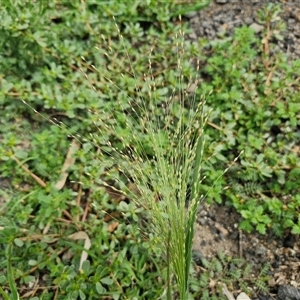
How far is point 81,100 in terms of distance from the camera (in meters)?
2.51

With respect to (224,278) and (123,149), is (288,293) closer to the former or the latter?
(224,278)

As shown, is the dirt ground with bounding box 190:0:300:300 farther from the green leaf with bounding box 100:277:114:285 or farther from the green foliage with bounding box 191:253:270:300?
the green leaf with bounding box 100:277:114:285

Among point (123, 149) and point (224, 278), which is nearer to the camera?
point (224, 278)

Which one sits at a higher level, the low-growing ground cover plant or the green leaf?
the low-growing ground cover plant

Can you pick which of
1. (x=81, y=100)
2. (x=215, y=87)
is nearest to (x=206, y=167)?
(x=215, y=87)

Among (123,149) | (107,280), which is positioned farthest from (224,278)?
(123,149)

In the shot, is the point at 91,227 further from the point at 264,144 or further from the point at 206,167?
the point at 264,144

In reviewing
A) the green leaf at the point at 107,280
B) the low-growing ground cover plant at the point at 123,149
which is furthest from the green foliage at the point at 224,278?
the green leaf at the point at 107,280

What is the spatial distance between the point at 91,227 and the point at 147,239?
0.29 m

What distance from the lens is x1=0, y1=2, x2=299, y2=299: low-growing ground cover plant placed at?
198cm

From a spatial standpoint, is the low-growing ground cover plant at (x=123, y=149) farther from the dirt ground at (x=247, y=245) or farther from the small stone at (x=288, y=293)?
the small stone at (x=288, y=293)

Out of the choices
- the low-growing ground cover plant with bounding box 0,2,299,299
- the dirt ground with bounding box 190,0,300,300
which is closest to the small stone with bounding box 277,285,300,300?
the dirt ground with bounding box 190,0,300,300

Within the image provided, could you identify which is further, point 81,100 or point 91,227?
point 81,100

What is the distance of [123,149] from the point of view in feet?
7.80
